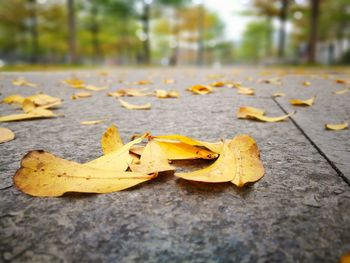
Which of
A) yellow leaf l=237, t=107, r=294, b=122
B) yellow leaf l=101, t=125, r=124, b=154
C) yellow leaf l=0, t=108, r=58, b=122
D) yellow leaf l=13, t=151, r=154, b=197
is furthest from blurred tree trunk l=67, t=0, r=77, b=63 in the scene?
yellow leaf l=13, t=151, r=154, b=197

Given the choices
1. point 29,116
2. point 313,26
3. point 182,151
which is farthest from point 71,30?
point 182,151

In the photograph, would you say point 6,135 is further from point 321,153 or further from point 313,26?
point 313,26

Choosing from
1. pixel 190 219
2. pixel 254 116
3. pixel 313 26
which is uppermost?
pixel 313 26

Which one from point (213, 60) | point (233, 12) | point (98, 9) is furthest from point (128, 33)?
point (213, 60)

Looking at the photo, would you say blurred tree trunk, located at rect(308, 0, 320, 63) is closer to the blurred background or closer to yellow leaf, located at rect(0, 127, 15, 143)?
the blurred background

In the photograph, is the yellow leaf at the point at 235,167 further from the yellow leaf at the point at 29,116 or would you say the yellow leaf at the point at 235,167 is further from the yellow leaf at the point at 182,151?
the yellow leaf at the point at 29,116

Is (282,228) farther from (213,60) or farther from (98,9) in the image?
(213,60)
